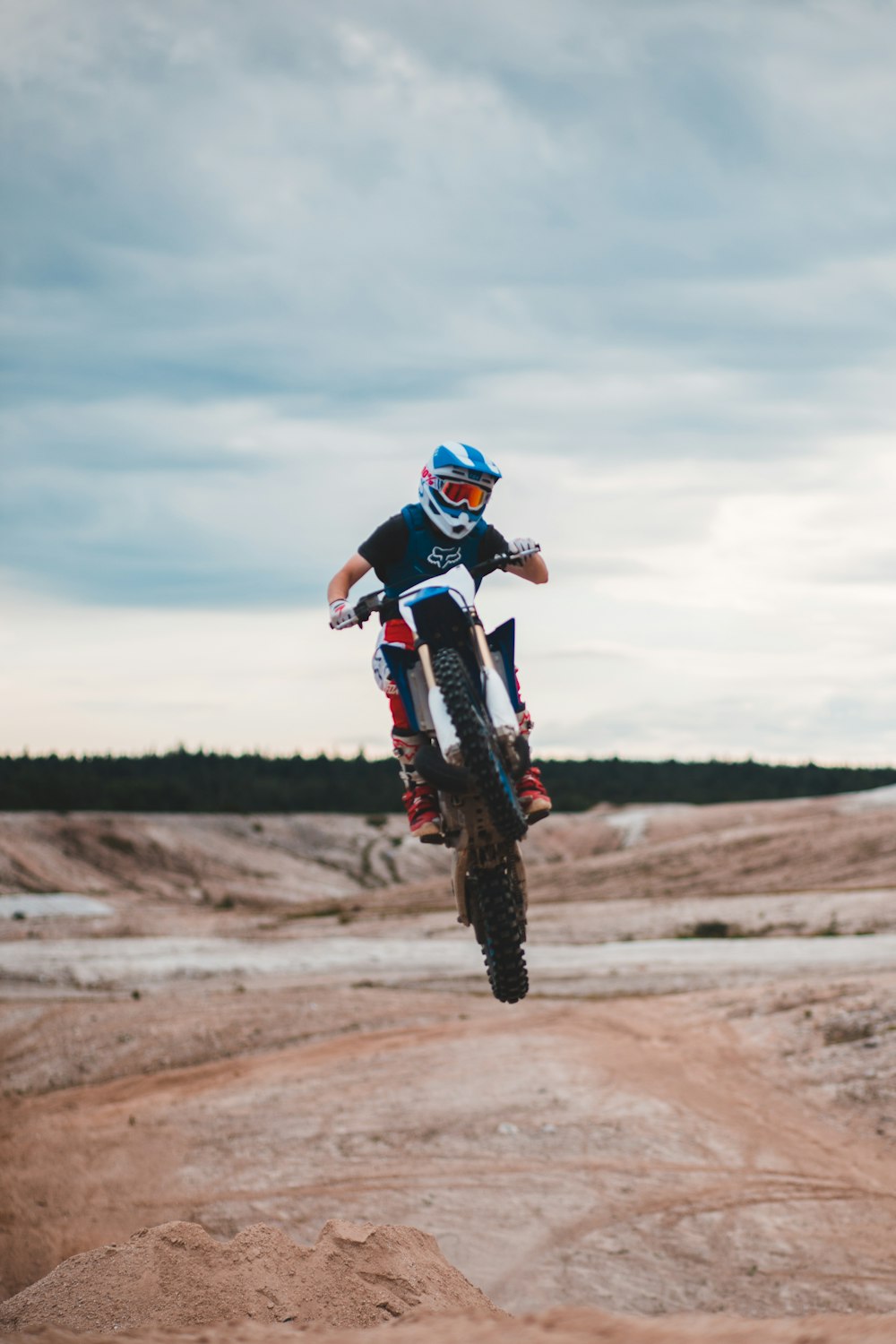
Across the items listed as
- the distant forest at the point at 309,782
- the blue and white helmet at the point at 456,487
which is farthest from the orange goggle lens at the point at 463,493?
the distant forest at the point at 309,782

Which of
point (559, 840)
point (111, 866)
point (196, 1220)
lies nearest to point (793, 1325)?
point (196, 1220)

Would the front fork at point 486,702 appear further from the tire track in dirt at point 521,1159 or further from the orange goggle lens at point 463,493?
the tire track in dirt at point 521,1159

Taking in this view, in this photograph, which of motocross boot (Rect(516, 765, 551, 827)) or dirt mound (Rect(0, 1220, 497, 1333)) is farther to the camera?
dirt mound (Rect(0, 1220, 497, 1333))

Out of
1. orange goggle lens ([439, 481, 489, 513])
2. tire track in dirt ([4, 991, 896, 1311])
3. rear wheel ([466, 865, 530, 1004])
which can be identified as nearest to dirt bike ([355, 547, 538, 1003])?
rear wheel ([466, 865, 530, 1004])

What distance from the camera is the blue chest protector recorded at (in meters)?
7.72

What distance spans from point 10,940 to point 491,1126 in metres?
23.6

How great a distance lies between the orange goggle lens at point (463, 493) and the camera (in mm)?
7355

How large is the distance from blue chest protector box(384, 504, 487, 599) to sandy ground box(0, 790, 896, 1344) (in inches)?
168

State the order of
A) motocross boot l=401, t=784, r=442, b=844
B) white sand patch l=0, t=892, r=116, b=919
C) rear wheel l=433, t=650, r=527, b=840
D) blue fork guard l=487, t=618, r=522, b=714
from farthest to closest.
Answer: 1. white sand patch l=0, t=892, r=116, b=919
2. blue fork guard l=487, t=618, r=522, b=714
3. motocross boot l=401, t=784, r=442, b=844
4. rear wheel l=433, t=650, r=527, b=840

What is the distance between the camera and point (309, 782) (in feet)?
271

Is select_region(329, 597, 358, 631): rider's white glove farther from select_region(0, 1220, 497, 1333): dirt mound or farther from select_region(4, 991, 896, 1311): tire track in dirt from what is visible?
select_region(4, 991, 896, 1311): tire track in dirt

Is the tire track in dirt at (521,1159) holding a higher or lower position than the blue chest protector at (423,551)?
lower

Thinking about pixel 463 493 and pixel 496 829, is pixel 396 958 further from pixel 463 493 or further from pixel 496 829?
pixel 463 493

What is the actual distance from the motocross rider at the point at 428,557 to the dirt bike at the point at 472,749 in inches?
4.6
